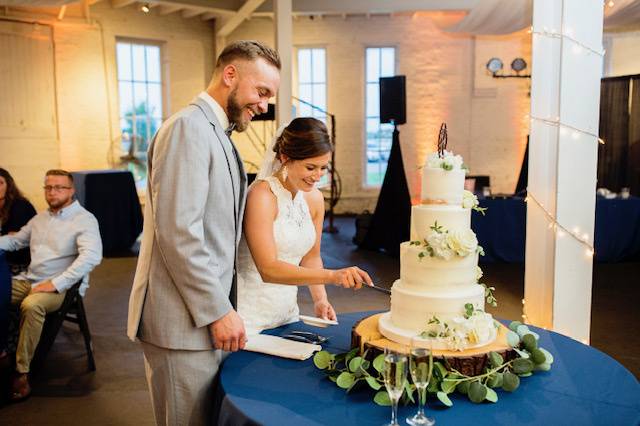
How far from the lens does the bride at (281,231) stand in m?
2.08

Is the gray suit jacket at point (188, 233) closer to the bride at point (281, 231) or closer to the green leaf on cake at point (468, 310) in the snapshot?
the bride at point (281, 231)

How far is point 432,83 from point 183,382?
1052 cm

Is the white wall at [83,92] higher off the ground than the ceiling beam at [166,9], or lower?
lower

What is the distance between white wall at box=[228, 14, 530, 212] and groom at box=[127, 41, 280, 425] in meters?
9.81

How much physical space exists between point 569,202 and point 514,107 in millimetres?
8891

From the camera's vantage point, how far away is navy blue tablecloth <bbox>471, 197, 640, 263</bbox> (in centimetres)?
720

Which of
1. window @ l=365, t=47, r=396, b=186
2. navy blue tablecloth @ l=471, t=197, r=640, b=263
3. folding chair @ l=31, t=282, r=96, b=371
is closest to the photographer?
folding chair @ l=31, t=282, r=96, b=371

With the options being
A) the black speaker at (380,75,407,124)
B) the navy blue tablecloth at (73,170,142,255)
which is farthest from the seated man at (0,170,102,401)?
the black speaker at (380,75,407,124)

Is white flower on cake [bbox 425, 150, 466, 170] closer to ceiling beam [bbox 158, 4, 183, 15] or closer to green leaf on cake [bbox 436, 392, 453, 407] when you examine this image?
green leaf on cake [bbox 436, 392, 453, 407]

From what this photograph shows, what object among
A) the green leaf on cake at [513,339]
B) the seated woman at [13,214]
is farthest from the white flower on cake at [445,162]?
the seated woman at [13,214]

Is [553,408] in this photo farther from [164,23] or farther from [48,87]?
[164,23]

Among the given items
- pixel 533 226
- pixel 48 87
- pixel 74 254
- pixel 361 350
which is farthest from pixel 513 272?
pixel 48 87

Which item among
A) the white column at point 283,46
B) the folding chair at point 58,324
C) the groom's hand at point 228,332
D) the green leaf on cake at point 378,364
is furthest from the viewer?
the white column at point 283,46

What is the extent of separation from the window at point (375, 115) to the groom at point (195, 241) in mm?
10159
